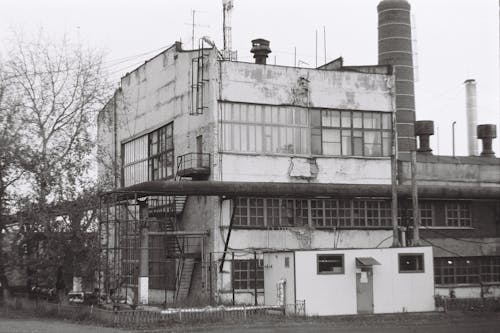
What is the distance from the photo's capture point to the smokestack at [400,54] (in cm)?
4394

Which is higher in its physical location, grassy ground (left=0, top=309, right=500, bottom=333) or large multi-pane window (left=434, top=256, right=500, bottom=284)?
large multi-pane window (left=434, top=256, right=500, bottom=284)

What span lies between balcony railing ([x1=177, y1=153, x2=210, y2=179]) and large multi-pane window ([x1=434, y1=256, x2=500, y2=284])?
12502 millimetres

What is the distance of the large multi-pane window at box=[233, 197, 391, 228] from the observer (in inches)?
1355

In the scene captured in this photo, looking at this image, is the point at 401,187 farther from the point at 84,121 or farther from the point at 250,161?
the point at 84,121

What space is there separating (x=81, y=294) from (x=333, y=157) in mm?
14172

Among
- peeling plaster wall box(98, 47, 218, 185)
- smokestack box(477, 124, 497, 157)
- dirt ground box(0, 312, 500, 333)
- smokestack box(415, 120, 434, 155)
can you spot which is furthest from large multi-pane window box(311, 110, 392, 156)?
smokestack box(477, 124, 497, 157)

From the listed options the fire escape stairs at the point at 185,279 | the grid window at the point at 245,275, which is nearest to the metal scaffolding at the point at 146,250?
the fire escape stairs at the point at 185,279

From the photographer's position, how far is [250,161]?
34531mm

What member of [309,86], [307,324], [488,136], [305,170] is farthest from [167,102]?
[488,136]

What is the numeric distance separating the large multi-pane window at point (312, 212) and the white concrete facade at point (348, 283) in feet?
14.3

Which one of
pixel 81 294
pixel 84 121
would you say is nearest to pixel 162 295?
pixel 81 294

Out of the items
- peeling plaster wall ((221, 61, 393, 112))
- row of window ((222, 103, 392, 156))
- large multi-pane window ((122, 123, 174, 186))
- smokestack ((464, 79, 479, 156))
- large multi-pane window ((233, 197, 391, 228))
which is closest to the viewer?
large multi-pane window ((233, 197, 391, 228))

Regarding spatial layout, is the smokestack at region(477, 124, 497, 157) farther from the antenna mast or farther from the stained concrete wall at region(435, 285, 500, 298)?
the antenna mast

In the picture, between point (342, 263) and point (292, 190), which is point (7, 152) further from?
point (342, 263)
